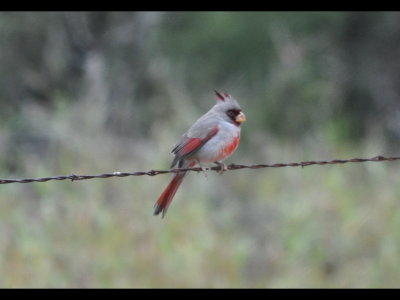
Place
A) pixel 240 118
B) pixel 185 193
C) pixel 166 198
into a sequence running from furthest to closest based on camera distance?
pixel 185 193 → pixel 240 118 → pixel 166 198

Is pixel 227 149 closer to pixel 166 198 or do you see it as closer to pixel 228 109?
pixel 228 109

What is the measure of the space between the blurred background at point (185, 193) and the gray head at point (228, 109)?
1.96 meters

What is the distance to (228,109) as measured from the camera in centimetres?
639

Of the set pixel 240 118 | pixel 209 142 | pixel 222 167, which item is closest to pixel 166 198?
pixel 222 167

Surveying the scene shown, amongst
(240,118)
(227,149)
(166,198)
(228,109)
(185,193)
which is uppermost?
(185,193)

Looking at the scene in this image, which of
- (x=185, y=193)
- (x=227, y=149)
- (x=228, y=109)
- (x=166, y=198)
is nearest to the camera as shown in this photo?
(x=166, y=198)

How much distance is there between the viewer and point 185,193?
9180mm

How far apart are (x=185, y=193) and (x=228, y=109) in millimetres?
2895

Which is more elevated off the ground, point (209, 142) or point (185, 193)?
point (185, 193)

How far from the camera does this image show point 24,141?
39.6 feet

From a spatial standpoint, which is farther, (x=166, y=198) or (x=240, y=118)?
(x=240, y=118)

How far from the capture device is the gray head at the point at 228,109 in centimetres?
634

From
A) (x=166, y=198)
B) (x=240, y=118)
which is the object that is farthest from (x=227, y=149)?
(x=166, y=198)

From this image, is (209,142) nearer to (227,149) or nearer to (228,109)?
(227,149)
